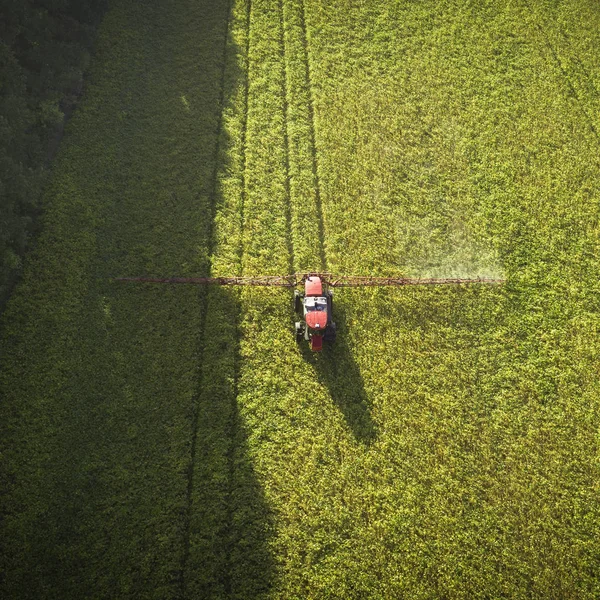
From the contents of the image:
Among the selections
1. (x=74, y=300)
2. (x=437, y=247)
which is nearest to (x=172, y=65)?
(x=74, y=300)

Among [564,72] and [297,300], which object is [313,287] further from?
[564,72]

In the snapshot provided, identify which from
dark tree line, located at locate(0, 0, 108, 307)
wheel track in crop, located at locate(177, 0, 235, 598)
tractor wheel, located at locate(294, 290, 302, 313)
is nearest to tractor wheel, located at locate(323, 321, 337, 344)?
tractor wheel, located at locate(294, 290, 302, 313)

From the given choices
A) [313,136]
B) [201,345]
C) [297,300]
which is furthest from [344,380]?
[313,136]

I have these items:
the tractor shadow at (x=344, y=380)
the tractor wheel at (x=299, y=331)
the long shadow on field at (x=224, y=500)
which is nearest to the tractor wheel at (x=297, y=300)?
the tractor wheel at (x=299, y=331)

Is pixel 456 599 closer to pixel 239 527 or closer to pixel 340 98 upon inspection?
pixel 239 527

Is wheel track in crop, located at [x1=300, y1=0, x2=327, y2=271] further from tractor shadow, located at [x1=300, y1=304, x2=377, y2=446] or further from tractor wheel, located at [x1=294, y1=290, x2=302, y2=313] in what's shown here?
tractor shadow, located at [x1=300, y1=304, x2=377, y2=446]

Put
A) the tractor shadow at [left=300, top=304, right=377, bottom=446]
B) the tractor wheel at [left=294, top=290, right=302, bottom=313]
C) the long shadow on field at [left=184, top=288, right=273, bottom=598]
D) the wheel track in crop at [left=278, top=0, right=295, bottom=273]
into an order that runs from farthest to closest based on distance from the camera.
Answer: the wheel track in crop at [left=278, top=0, right=295, bottom=273] → the tractor wheel at [left=294, top=290, right=302, bottom=313] → the tractor shadow at [left=300, top=304, right=377, bottom=446] → the long shadow on field at [left=184, top=288, right=273, bottom=598]
